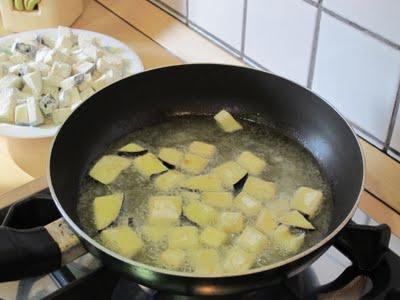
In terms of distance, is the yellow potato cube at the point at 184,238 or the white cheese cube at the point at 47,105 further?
the white cheese cube at the point at 47,105

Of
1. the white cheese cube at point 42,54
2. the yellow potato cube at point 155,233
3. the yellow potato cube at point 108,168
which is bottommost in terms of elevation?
the yellow potato cube at point 155,233

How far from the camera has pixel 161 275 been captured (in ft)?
1.73

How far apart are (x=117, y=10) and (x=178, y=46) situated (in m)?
0.18

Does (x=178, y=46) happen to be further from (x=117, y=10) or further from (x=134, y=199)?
(x=134, y=199)

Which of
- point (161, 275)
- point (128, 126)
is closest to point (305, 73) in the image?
point (128, 126)

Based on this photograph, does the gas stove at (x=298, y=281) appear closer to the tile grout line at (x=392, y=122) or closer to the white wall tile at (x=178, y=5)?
the tile grout line at (x=392, y=122)

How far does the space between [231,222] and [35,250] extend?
211 mm

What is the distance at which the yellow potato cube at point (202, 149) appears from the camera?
2.49ft

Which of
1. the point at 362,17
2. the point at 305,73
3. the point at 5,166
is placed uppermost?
the point at 362,17

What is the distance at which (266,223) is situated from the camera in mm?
659

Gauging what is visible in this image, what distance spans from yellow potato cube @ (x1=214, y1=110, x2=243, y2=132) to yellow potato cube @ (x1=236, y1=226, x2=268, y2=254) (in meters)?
0.19

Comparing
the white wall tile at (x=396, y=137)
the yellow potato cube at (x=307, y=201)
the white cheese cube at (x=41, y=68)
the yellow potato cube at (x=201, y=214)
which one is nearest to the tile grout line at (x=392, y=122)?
the white wall tile at (x=396, y=137)

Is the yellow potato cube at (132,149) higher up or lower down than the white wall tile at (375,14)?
lower down

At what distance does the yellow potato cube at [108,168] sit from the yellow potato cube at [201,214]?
105 mm
